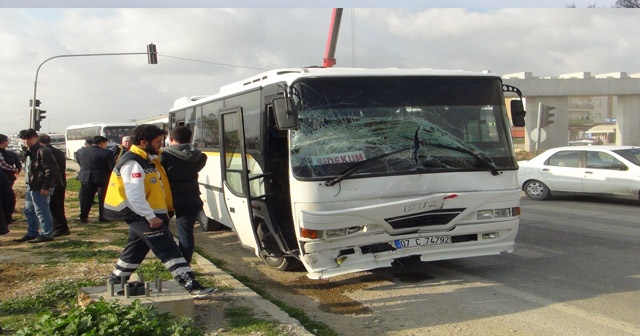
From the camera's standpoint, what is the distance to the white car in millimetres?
13461

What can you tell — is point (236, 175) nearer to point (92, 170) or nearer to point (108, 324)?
point (108, 324)

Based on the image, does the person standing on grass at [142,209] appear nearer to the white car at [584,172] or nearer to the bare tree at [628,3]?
the white car at [584,172]

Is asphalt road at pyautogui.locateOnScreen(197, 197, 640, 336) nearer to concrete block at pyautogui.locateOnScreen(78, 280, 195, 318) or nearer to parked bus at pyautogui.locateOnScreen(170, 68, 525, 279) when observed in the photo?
parked bus at pyautogui.locateOnScreen(170, 68, 525, 279)

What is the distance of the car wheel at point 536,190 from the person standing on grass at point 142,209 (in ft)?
39.1

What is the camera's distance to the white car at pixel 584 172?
1346 centimetres

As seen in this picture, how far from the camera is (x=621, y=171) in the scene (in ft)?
44.4

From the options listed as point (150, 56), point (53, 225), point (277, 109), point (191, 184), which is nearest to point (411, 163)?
point (277, 109)

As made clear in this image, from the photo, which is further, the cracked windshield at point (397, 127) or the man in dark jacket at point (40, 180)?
the man in dark jacket at point (40, 180)

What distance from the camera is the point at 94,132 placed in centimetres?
4403

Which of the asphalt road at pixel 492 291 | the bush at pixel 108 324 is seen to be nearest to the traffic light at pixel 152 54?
the asphalt road at pixel 492 291

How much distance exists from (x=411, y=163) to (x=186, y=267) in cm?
273

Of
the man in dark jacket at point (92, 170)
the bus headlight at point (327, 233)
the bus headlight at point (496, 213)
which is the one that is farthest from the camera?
the man in dark jacket at point (92, 170)

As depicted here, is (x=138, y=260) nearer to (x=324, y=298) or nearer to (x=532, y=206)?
(x=324, y=298)

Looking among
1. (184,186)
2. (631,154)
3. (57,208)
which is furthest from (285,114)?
(631,154)
